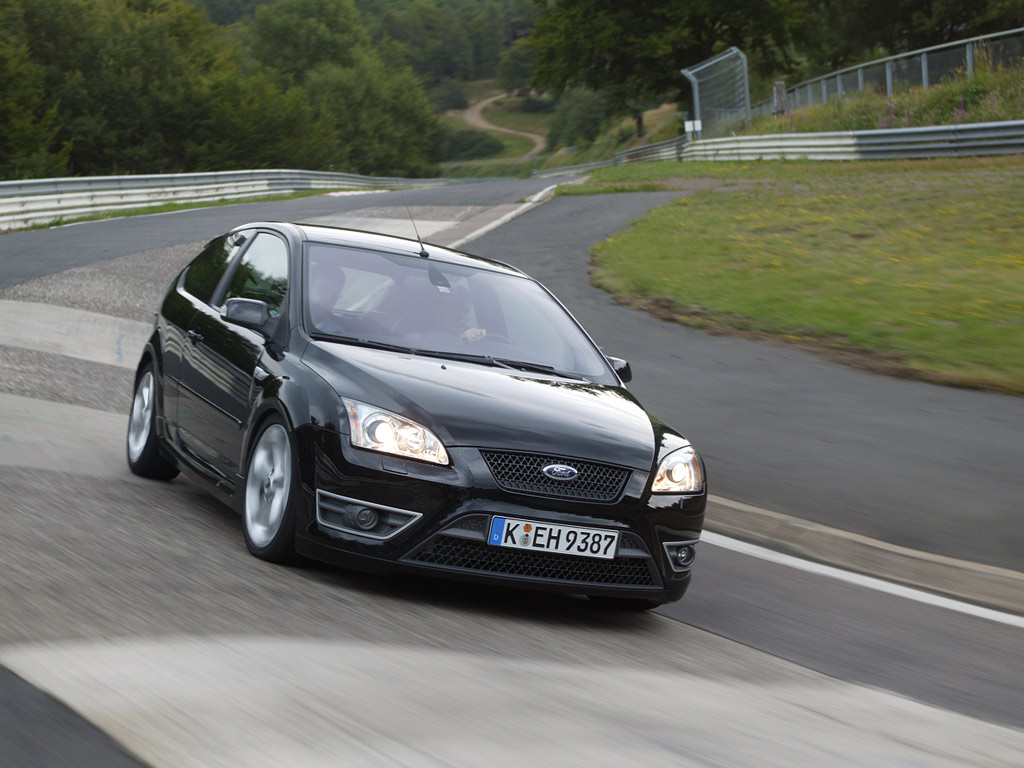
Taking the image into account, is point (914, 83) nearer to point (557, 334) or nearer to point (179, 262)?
point (179, 262)

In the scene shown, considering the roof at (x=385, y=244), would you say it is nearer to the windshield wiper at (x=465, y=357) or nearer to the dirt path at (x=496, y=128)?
the windshield wiper at (x=465, y=357)

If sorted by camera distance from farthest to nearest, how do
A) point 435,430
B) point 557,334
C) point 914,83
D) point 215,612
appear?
point 914,83 < point 557,334 < point 435,430 < point 215,612

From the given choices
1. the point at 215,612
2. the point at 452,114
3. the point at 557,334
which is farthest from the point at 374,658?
the point at 452,114

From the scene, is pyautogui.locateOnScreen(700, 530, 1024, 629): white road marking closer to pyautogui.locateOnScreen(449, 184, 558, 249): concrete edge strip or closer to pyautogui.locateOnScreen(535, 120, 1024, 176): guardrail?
pyautogui.locateOnScreen(449, 184, 558, 249): concrete edge strip

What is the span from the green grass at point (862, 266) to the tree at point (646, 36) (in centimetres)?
3593

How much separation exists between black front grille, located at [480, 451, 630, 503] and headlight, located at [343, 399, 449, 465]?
20 cm

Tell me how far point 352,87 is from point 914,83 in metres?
85.8

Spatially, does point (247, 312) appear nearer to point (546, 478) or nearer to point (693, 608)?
point (546, 478)

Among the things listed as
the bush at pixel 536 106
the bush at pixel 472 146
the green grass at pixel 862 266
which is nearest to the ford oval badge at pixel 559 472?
the green grass at pixel 862 266

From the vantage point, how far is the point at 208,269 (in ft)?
24.9

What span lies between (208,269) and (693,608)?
136 inches

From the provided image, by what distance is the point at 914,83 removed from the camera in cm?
3117

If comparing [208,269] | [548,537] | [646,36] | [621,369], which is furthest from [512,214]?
[646,36]

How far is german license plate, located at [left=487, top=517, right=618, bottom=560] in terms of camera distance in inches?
202
